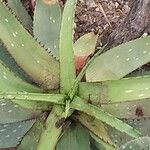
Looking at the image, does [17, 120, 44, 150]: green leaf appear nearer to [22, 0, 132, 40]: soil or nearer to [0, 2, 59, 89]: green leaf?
[0, 2, 59, 89]: green leaf

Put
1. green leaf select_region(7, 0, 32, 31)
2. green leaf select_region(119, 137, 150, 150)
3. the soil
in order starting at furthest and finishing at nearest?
the soil
green leaf select_region(7, 0, 32, 31)
green leaf select_region(119, 137, 150, 150)

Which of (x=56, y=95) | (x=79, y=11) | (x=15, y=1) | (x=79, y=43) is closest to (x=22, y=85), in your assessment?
(x=56, y=95)

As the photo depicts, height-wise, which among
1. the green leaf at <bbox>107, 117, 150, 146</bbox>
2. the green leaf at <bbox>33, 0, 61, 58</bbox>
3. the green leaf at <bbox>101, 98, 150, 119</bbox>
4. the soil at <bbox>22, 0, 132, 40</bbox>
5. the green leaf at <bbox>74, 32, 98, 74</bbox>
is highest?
the soil at <bbox>22, 0, 132, 40</bbox>

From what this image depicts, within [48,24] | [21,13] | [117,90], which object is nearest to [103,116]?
[117,90]

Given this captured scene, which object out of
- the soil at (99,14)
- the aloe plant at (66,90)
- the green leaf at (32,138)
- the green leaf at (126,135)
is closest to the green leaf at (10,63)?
the aloe plant at (66,90)

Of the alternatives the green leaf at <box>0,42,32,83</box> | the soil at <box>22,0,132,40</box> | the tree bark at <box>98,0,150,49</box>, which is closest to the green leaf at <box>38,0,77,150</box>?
the green leaf at <box>0,42,32,83</box>

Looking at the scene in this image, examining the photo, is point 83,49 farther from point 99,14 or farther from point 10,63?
point 99,14

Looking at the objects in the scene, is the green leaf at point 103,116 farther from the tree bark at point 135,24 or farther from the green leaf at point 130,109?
the tree bark at point 135,24
